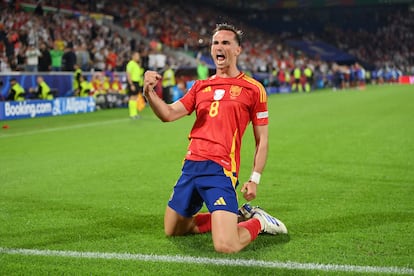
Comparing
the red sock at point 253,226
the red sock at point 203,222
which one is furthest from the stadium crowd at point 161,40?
the red sock at point 253,226

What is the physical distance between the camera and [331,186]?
811 centimetres

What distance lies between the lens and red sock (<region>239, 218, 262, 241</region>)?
5250 millimetres

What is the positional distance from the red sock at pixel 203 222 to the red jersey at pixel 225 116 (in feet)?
1.96

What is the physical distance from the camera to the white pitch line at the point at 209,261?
4479 mm

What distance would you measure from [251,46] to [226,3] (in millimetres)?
11681

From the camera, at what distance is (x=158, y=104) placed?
208 inches

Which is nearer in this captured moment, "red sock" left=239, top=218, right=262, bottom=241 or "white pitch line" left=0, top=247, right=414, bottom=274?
"white pitch line" left=0, top=247, right=414, bottom=274

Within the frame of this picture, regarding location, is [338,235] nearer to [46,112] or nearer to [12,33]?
[46,112]

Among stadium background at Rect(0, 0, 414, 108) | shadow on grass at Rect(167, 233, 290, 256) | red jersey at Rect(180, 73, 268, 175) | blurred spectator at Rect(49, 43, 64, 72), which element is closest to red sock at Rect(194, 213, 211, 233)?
shadow on grass at Rect(167, 233, 290, 256)

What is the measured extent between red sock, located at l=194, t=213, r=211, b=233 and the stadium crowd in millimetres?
1727

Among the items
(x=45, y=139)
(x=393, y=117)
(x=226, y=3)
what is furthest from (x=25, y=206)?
(x=226, y=3)

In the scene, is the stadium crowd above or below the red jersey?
above

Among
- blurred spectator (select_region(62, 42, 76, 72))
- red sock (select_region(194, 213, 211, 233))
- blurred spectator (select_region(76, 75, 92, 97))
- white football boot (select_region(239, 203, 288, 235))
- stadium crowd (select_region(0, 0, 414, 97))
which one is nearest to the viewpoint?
white football boot (select_region(239, 203, 288, 235))

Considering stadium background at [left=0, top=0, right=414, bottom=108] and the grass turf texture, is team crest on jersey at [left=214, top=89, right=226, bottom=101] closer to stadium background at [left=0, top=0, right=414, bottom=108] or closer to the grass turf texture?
the grass turf texture
